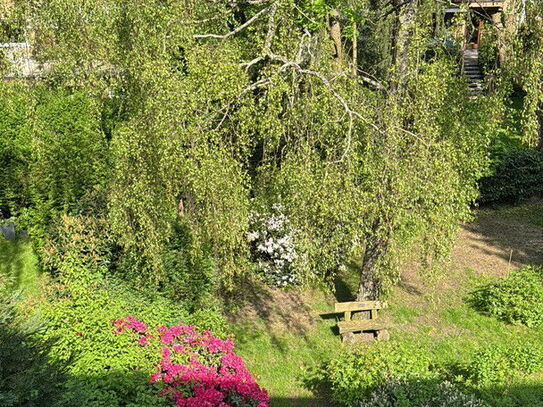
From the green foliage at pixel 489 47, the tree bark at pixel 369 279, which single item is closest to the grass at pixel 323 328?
the tree bark at pixel 369 279

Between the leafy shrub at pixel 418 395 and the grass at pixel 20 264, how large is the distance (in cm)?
562

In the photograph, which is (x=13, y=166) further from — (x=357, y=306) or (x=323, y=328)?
(x=357, y=306)

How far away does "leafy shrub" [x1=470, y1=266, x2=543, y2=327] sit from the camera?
9.30m

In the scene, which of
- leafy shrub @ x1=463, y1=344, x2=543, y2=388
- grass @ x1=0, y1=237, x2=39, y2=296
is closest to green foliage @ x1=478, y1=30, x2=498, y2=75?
leafy shrub @ x1=463, y1=344, x2=543, y2=388

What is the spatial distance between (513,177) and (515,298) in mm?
6182

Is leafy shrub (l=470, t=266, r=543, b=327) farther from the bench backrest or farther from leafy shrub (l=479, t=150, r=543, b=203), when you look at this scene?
leafy shrub (l=479, t=150, r=543, b=203)

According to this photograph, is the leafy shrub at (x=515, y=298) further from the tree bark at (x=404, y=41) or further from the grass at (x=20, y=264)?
the grass at (x=20, y=264)

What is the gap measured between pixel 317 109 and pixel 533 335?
573 centimetres

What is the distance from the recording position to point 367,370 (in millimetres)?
7160

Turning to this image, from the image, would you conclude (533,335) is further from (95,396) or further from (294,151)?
(95,396)

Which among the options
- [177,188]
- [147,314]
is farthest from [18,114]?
[177,188]

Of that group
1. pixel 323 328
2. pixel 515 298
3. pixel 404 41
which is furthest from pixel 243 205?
pixel 515 298

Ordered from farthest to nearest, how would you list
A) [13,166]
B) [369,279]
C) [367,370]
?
1. [13,166]
2. [369,279]
3. [367,370]

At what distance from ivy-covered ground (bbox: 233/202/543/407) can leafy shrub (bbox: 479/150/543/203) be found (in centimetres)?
302
